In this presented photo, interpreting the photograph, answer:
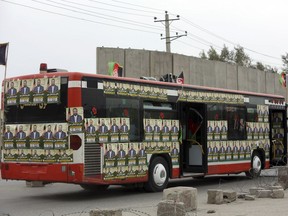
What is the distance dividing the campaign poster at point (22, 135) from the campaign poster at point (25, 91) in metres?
0.58

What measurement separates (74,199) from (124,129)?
2.08 m

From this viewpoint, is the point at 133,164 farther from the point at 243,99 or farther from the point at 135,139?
the point at 243,99

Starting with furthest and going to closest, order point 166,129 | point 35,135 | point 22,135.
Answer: point 166,129, point 22,135, point 35,135

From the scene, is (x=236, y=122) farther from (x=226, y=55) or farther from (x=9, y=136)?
(x=226, y=55)

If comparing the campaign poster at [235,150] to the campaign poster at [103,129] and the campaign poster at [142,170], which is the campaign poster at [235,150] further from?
the campaign poster at [103,129]

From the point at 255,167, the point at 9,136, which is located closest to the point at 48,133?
the point at 9,136

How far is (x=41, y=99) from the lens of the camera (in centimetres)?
1130

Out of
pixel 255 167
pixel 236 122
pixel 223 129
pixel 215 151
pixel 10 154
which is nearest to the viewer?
pixel 10 154

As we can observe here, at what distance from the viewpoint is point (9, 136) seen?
11.8 m

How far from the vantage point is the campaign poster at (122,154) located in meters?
11.7

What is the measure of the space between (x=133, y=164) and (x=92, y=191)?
2.17 metres

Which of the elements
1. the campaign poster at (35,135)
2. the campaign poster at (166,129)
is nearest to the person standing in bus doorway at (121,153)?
the campaign poster at (166,129)

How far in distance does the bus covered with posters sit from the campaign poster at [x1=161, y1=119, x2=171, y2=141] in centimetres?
3

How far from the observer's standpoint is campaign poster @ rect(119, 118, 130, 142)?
11805 millimetres
